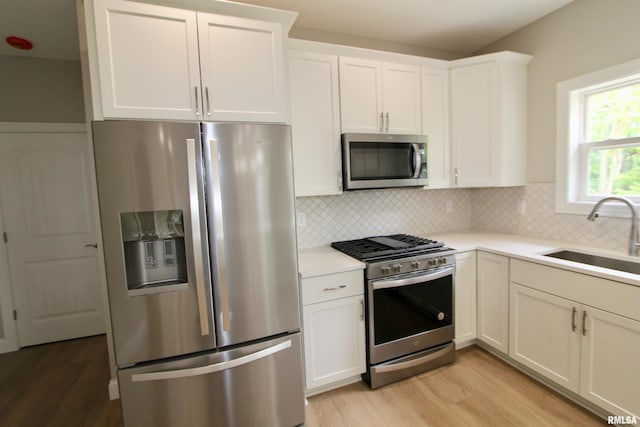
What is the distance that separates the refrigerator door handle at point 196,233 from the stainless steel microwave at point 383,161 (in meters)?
1.13

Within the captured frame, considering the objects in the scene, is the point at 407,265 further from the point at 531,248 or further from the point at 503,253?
the point at 531,248

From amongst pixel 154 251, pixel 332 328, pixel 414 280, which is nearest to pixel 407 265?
pixel 414 280

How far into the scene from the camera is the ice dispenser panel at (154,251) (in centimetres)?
149

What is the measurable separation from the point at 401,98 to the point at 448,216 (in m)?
1.38

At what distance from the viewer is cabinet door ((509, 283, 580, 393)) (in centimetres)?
184

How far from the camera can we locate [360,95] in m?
2.33

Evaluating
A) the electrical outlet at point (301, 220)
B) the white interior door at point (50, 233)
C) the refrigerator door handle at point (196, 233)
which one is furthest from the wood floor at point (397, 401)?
the electrical outlet at point (301, 220)

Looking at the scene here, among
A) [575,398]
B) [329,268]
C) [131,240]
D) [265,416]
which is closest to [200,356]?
[265,416]

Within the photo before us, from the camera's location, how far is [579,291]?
1.78 metres

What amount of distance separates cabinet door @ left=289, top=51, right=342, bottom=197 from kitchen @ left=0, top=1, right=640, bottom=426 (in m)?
0.34

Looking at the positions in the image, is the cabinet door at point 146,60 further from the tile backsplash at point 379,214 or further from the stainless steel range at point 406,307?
the stainless steel range at point 406,307

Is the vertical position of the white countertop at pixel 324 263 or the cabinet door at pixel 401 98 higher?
the cabinet door at pixel 401 98

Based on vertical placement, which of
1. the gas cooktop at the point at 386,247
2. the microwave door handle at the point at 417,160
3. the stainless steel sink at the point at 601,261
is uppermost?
the microwave door handle at the point at 417,160

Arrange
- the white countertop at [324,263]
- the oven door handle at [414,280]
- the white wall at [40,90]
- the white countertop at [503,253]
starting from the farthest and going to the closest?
the white wall at [40,90]
the oven door handle at [414,280]
the white countertop at [324,263]
the white countertop at [503,253]
